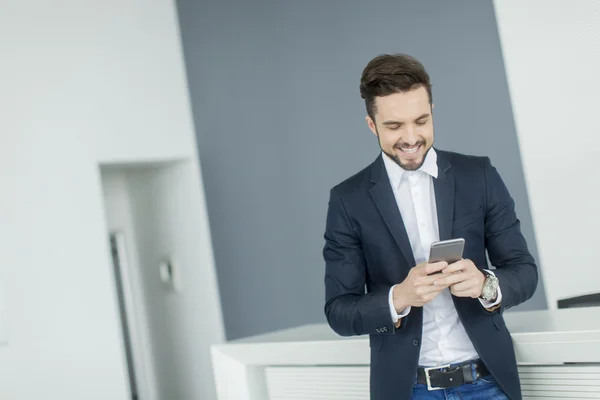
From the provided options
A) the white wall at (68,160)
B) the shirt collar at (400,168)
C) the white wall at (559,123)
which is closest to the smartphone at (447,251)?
the shirt collar at (400,168)

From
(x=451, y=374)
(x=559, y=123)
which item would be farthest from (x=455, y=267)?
(x=559, y=123)

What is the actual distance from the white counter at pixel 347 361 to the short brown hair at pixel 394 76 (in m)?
0.71

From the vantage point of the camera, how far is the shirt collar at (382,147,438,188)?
2.04m

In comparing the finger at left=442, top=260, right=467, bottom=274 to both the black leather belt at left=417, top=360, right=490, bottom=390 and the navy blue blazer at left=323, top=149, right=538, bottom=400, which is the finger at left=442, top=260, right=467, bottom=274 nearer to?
the navy blue blazer at left=323, top=149, right=538, bottom=400

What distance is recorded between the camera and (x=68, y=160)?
584 cm

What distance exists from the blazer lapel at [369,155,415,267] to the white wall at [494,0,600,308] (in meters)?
3.17

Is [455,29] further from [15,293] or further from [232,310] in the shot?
[15,293]

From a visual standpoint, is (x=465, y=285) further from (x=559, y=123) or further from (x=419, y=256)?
(x=559, y=123)

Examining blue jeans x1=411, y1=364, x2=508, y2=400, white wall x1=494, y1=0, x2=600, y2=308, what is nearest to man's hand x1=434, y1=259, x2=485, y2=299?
blue jeans x1=411, y1=364, x2=508, y2=400

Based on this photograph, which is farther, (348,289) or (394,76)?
(348,289)

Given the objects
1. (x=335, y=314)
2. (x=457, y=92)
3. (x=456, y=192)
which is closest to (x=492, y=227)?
(x=456, y=192)

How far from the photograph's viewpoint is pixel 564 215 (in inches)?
200

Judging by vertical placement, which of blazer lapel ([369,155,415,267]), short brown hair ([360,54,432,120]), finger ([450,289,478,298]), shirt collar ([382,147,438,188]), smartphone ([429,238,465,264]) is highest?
short brown hair ([360,54,432,120])

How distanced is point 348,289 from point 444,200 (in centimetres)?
31
